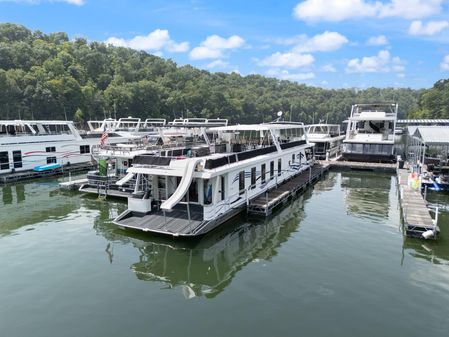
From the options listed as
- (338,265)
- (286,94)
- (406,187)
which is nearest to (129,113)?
(406,187)

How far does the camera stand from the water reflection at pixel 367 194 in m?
17.8

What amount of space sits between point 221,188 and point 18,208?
11.5 meters

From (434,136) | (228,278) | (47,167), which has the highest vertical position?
(434,136)

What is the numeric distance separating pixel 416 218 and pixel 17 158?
2681 cm

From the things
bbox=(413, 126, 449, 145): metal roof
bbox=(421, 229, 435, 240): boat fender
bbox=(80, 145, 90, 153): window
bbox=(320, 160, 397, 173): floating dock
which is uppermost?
bbox=(413, 126, 449, 145): metal roof

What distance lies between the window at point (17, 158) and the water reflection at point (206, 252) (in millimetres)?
14406

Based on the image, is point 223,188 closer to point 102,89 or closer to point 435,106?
point 102,89

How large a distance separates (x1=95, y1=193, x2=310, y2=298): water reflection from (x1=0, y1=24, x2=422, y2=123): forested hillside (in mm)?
46974

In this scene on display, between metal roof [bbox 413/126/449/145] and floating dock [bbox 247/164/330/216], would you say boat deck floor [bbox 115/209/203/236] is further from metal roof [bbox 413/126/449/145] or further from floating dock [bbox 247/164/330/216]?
metal roof [bbox 413/126/449/145]

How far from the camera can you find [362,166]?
3030 cm

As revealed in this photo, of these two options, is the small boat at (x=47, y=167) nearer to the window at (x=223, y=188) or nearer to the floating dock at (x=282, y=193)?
the floating dock at (x=282, y=193)

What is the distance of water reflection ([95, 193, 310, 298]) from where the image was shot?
10.6m

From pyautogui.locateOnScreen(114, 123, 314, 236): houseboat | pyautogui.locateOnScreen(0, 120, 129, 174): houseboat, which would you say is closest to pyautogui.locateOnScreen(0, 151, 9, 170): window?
pyautogui.locateOnScreen(0, 120, 129, 174): houseboat

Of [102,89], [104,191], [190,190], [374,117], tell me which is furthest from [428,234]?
[102,89]
